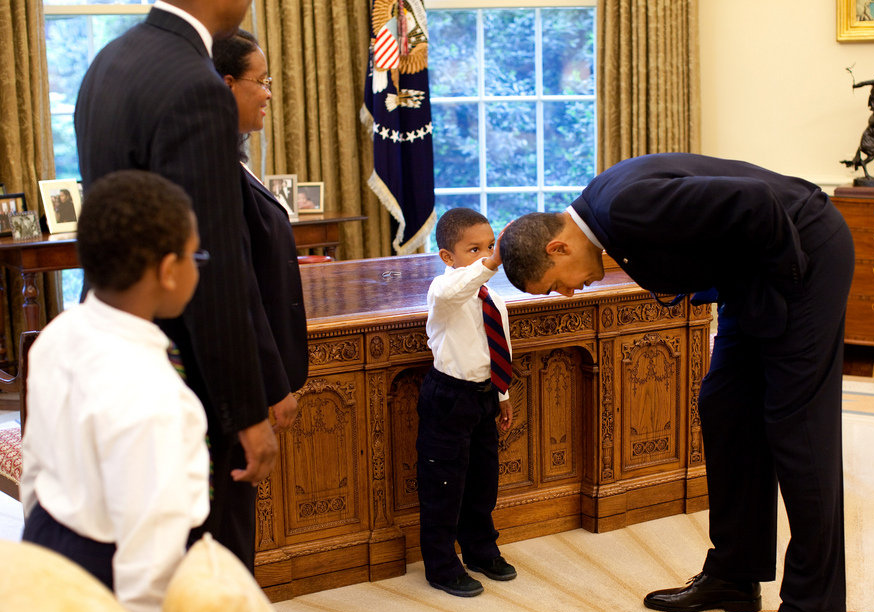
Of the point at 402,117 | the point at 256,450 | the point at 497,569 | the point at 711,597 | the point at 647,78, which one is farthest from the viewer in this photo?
the point at 647,78

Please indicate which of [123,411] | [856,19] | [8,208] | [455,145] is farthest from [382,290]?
[856,19]

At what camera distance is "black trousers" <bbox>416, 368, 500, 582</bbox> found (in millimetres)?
2893

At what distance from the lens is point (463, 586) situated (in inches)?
116

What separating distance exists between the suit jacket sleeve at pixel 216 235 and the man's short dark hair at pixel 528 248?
894 mm

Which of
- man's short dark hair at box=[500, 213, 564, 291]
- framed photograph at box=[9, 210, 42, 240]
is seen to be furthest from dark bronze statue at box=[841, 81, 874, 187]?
framed photograph at box=[9, 210, 42, 240]

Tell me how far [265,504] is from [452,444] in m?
0.62

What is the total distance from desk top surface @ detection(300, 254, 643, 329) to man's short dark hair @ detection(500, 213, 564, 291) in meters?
0.71

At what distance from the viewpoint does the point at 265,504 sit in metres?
2.91

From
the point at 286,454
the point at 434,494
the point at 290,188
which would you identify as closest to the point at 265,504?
the point at 286,454

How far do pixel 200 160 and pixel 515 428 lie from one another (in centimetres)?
203

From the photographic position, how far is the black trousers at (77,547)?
4.48 feet

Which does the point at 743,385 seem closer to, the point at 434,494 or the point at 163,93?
the point at 434,494

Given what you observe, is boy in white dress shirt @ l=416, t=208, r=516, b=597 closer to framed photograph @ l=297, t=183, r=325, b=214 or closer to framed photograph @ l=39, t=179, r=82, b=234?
framed photograph @ l=39, t=179, r=82, b=234

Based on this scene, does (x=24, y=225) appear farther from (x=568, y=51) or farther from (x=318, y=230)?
(x=568, y=51)
